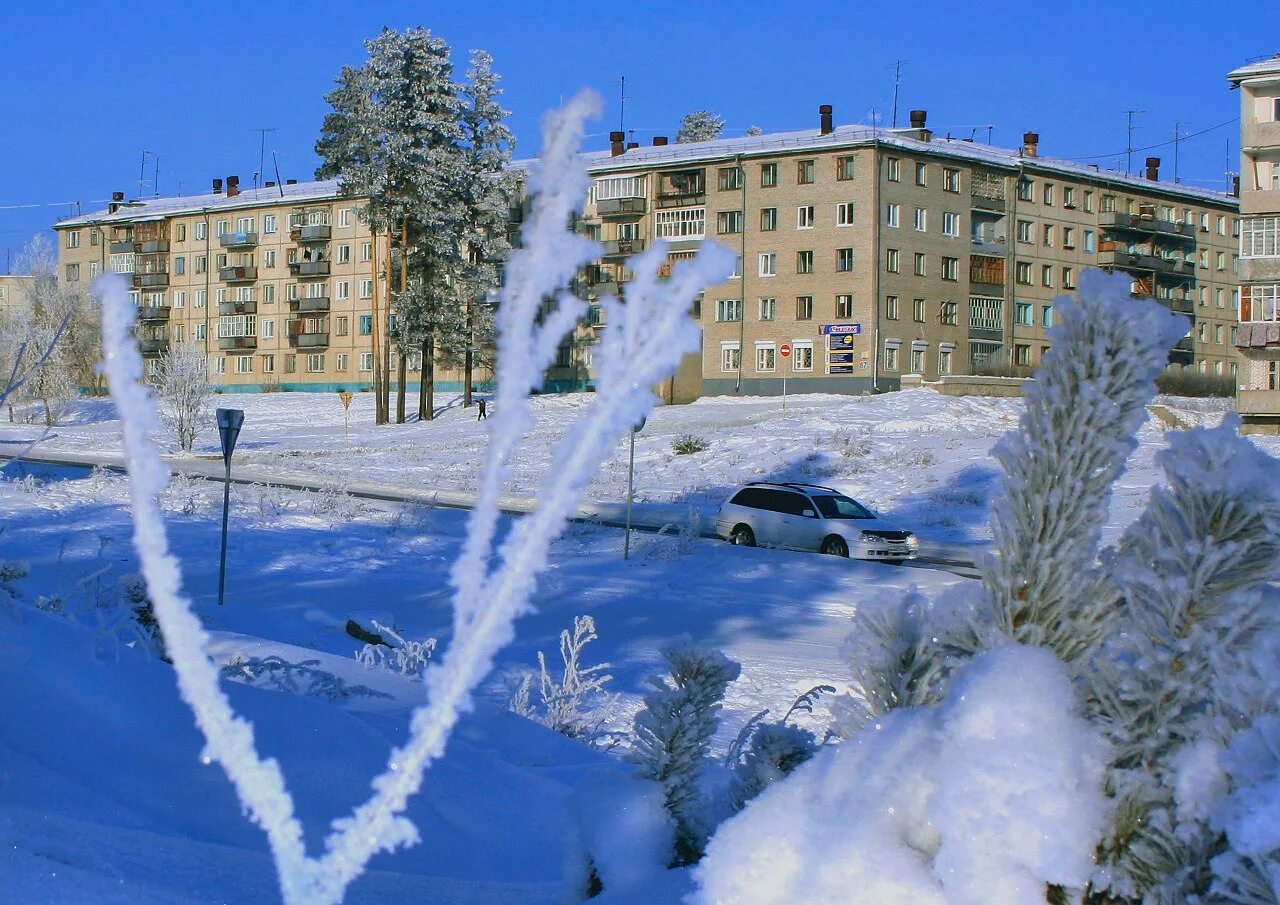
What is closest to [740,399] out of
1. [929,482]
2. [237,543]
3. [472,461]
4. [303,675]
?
[472,461]

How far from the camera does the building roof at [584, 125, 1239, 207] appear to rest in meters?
67.1

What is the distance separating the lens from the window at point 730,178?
70125 millimetres

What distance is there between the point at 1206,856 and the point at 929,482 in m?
34.9

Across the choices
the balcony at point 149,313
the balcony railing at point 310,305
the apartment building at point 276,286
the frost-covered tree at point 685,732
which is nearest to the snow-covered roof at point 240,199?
the apartment building at point 276,286

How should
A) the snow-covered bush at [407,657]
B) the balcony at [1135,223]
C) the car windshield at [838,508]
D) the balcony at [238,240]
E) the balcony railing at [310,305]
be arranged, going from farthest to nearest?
1. the balcony at [238,240]
2. the balcony railing at [310,305]
3. the balcony at [1135,223]
4. the car windshield at [838,508]
5. the snow-covered bush at [407,657]

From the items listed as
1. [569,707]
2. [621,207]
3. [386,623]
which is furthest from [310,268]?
[569,707]

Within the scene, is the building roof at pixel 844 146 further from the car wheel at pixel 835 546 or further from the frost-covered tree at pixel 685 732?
the frost-covered tree at pixel 685 732

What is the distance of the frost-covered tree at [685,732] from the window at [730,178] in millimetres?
68690

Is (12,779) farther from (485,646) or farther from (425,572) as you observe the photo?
(425,572)

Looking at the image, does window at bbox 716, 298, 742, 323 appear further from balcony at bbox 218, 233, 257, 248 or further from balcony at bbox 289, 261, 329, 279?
balcony at bbox 218, 233, 257, 248

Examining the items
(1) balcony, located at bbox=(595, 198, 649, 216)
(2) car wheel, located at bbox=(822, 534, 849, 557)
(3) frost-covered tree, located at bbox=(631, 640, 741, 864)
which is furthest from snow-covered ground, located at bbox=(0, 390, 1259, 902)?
(1) balcony, located at bbox=(595, 198, 649, 216)

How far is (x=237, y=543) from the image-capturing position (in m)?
22.6

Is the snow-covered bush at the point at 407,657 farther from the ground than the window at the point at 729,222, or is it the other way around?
the window at the point at 729,222

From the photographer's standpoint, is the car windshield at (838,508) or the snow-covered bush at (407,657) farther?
the car windshield at (838,508)
